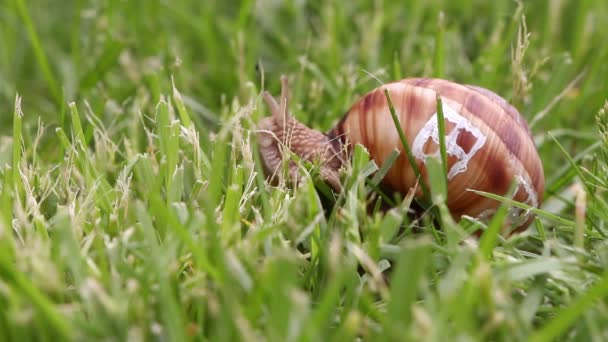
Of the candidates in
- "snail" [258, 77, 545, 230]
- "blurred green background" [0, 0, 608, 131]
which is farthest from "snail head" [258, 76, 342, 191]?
"blurred green background" [0, 0, 608, 131]

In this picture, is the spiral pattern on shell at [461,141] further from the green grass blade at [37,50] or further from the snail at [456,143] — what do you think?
the green grass blade at [37,50]

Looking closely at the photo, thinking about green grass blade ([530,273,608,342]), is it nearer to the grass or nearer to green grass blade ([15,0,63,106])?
the grass

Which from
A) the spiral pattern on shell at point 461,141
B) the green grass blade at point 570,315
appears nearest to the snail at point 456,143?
the spiral pattern on shell at point 461,141

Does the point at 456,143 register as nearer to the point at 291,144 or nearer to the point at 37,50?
the point at 291,144

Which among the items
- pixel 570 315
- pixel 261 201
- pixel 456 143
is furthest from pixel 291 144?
pixel 570 315

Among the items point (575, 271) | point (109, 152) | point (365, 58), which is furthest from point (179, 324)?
point (365, 58)

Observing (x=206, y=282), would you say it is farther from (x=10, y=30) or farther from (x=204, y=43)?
(x=10, y=30)

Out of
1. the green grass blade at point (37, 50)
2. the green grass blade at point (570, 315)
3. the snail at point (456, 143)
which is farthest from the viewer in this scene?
the green grass blade at point (37, 50)
